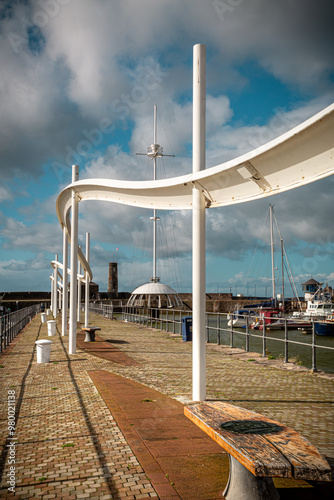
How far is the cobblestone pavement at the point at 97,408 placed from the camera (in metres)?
3.56

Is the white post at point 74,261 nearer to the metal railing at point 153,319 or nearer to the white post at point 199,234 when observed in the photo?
the white post at point 199,234

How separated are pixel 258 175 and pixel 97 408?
4.02 meters

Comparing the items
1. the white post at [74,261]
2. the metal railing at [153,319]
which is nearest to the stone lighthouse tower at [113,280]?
the metal railing at [153,319]

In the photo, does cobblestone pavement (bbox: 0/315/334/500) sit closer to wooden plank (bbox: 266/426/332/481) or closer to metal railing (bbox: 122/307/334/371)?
metal railing (bbox: 122/307/334/371)

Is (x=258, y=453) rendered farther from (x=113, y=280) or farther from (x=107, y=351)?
(x=113, y=280)

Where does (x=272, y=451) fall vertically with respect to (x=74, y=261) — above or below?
below

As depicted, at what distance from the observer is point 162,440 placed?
4.47m

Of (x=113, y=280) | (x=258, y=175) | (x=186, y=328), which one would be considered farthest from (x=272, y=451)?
(x=113, y=280)

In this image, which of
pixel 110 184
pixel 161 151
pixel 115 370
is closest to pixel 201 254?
pixel 110 184

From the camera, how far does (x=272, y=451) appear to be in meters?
2.84

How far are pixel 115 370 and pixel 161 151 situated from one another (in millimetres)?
33915

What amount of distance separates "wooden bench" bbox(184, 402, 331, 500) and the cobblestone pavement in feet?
2.32

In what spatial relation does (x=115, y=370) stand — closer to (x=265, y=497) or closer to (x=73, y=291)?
(x=73, y=291)

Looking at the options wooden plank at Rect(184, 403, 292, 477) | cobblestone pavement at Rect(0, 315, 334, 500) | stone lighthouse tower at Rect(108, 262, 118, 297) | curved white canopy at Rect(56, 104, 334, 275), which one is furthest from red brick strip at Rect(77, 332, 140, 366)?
stone lighthouse tower at Rect(108, 262, 118, 297)
